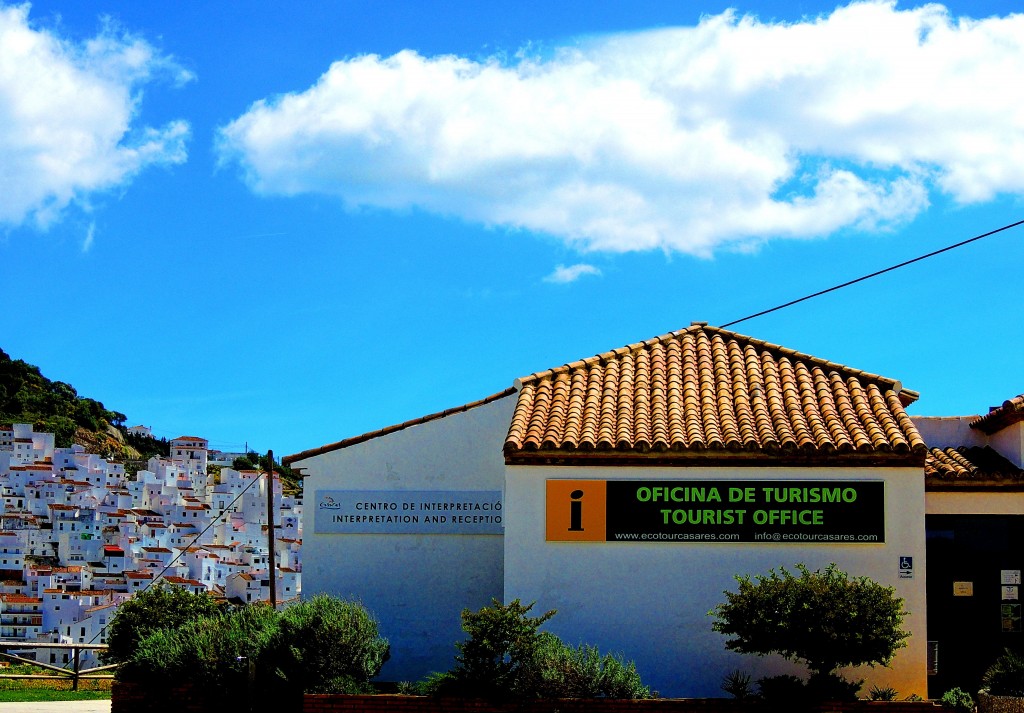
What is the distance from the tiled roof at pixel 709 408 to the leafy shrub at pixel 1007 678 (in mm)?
3076

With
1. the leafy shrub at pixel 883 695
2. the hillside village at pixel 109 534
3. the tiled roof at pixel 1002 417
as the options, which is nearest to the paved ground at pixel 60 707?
the leafy shrub at pixel 883 695

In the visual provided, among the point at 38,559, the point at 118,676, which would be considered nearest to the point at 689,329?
the point at 118,676

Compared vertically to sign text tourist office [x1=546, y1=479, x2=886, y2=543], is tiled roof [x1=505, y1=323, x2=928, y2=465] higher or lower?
higher

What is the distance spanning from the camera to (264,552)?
170 metres

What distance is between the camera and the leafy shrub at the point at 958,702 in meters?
16.6

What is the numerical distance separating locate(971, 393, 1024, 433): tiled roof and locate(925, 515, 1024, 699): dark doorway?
169cm

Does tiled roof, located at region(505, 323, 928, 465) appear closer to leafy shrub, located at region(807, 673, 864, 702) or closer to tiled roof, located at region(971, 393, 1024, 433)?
tiled roof, located at region(971, 393, 1024, 433)

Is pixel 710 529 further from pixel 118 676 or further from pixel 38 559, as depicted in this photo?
pixel 38 559

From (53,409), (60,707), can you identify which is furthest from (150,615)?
(53,409)

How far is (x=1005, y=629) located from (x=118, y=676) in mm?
13858

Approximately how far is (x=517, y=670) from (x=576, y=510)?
9.83 feet

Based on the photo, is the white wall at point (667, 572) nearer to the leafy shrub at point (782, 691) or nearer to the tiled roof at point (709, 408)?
the tiled roof at point (709, 408)

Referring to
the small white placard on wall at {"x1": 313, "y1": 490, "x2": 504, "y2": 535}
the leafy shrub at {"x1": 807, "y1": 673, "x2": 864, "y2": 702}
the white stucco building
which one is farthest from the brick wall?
the small white placard on wall at {"x1": 313, "y1": 490, "x2": 504, "y2": 535}

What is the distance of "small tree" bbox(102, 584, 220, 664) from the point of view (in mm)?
19266
